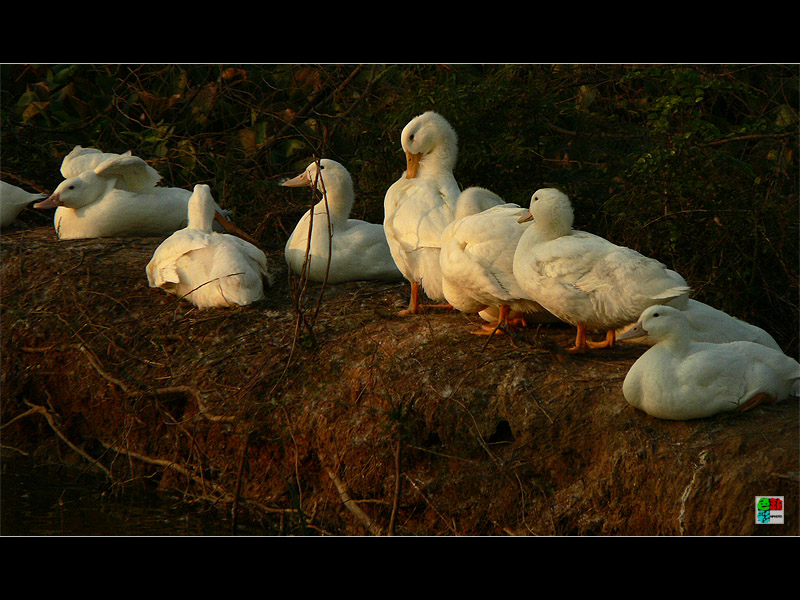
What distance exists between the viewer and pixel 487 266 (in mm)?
5965

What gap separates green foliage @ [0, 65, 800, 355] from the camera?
7191 mm

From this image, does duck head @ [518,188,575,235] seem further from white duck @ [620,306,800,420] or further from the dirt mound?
white duck @ [620,306,800,420]

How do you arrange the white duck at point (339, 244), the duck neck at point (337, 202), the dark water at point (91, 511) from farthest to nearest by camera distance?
the duck neck at point (337, 202) → the white duck at point (339, 244) → the dark water at point (91, 511)

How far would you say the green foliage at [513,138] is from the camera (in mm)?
7191

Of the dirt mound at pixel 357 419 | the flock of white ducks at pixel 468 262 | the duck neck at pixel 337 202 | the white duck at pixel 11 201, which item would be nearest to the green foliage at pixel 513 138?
the duck neck at pixel 337 202

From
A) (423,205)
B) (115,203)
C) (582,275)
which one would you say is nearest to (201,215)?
(115,203)

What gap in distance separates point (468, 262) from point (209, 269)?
2.10m

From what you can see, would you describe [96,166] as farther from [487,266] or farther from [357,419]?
[487,266]

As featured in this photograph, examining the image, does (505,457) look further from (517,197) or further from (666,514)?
(517,197)

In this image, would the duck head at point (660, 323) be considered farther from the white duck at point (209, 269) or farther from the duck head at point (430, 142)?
the white duck at point (209, 269)

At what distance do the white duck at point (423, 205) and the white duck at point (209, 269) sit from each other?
1066mm

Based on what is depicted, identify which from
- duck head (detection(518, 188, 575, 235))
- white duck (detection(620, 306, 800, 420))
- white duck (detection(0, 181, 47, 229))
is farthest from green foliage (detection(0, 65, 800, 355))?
white duck (detection(620, 306, 800, 420))

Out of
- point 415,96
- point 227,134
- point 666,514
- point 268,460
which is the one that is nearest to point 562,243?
point 666,514

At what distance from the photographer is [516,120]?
26.1 feet
